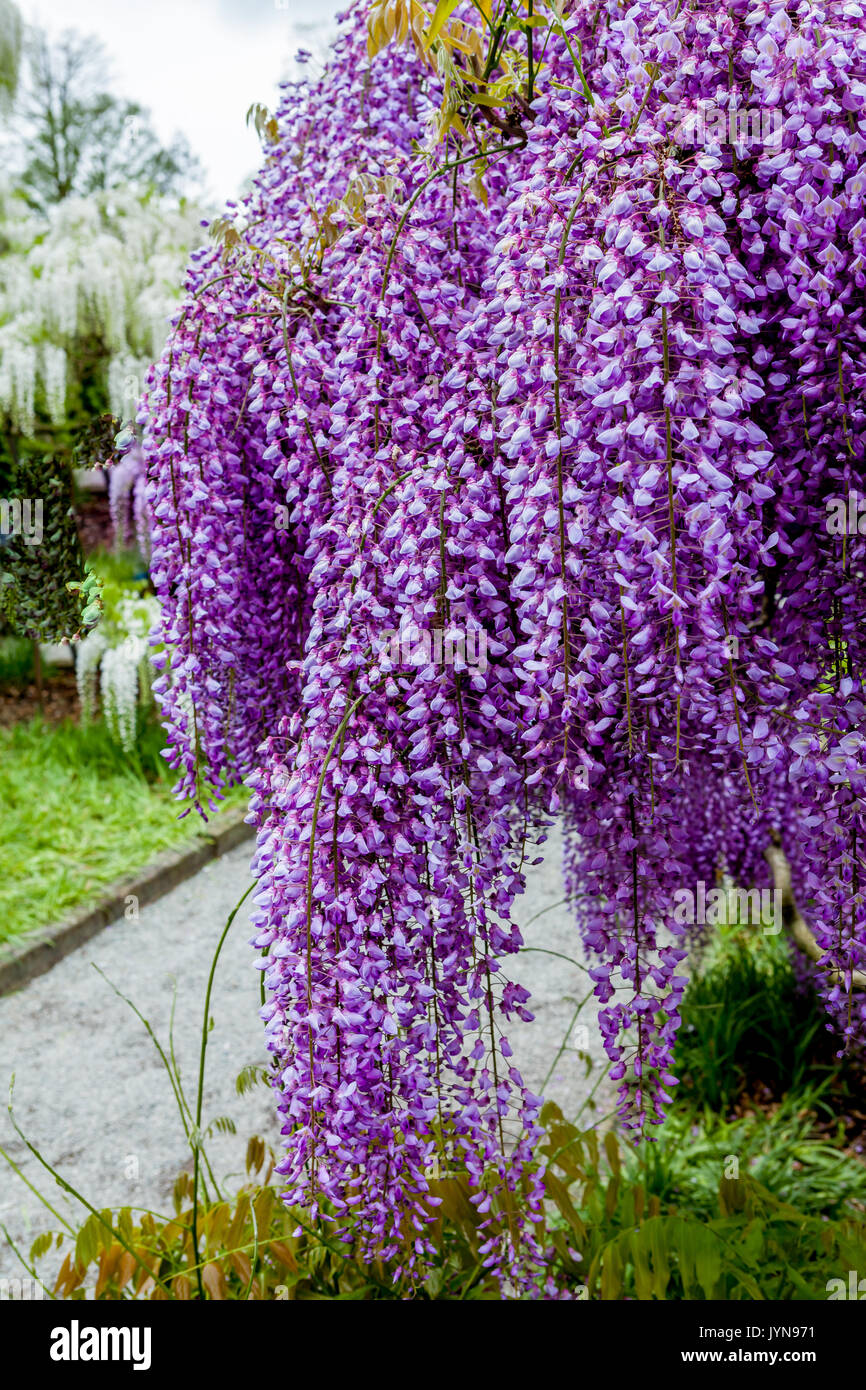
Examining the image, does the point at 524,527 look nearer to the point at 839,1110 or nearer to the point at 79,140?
the point at 839,1110

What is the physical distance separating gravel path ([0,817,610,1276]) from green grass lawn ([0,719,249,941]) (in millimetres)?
260

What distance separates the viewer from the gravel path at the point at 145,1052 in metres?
3.22

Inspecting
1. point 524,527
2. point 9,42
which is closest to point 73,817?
point 524,527

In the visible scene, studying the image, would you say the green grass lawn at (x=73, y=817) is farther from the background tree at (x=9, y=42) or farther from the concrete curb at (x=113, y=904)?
the background tree at (x=9, y=42)

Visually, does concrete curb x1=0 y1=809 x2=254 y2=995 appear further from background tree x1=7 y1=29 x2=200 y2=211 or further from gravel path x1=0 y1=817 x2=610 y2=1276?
background tree x1=7 y1=29 x2=200 y2=211

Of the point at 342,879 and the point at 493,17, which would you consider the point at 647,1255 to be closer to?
the point at 342,879

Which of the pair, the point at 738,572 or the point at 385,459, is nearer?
the point at 738,572

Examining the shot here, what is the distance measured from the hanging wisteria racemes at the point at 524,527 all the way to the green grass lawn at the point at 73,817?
2850 millimetres

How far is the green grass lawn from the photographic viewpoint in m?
4.55

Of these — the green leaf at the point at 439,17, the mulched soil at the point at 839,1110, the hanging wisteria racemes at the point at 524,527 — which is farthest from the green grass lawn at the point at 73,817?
the green leaf at the point at 439,17

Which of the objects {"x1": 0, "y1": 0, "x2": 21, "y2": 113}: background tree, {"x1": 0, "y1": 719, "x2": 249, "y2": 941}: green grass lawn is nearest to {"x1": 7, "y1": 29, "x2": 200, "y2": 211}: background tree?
{"x1": 0, "y1": 0, "x2": 21, "y2": 113}: background tree
